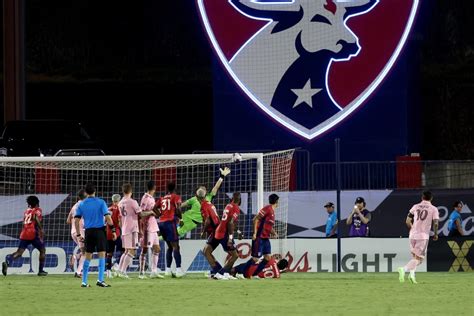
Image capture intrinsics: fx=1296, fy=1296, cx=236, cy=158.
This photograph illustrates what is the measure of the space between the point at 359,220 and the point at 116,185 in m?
6.30

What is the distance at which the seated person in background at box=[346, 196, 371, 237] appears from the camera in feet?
101

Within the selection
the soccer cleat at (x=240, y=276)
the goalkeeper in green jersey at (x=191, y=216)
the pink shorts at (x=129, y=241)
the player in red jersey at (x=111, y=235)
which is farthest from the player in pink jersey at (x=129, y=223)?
the soccer cleat at (x=240, y=276)

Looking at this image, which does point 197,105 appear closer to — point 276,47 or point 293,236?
point 276,47

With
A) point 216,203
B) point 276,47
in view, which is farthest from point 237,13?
point 216,203

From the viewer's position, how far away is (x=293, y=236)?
3152 cm

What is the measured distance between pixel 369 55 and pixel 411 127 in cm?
249

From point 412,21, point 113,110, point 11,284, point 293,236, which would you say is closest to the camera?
point 11,284

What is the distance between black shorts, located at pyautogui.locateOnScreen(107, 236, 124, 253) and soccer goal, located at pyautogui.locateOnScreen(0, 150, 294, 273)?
1.80m

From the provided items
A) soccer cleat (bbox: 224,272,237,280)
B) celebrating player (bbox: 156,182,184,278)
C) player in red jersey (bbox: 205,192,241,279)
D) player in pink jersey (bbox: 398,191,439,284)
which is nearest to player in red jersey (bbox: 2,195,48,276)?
celebrating player (bbox: 156,182,184,278)

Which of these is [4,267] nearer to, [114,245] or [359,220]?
[114,245]

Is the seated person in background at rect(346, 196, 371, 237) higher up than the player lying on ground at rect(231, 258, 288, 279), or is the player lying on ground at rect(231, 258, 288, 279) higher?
the seated person in background at rect(346, 196, 371, 237)

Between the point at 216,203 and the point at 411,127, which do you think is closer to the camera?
the point at 216,203

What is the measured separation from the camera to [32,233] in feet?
93.6

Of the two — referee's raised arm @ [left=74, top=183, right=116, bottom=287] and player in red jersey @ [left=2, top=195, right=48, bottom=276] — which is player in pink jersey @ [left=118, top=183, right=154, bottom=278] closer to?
player in red jersey @ [left=2, top=195, right=48, bottom=276]
